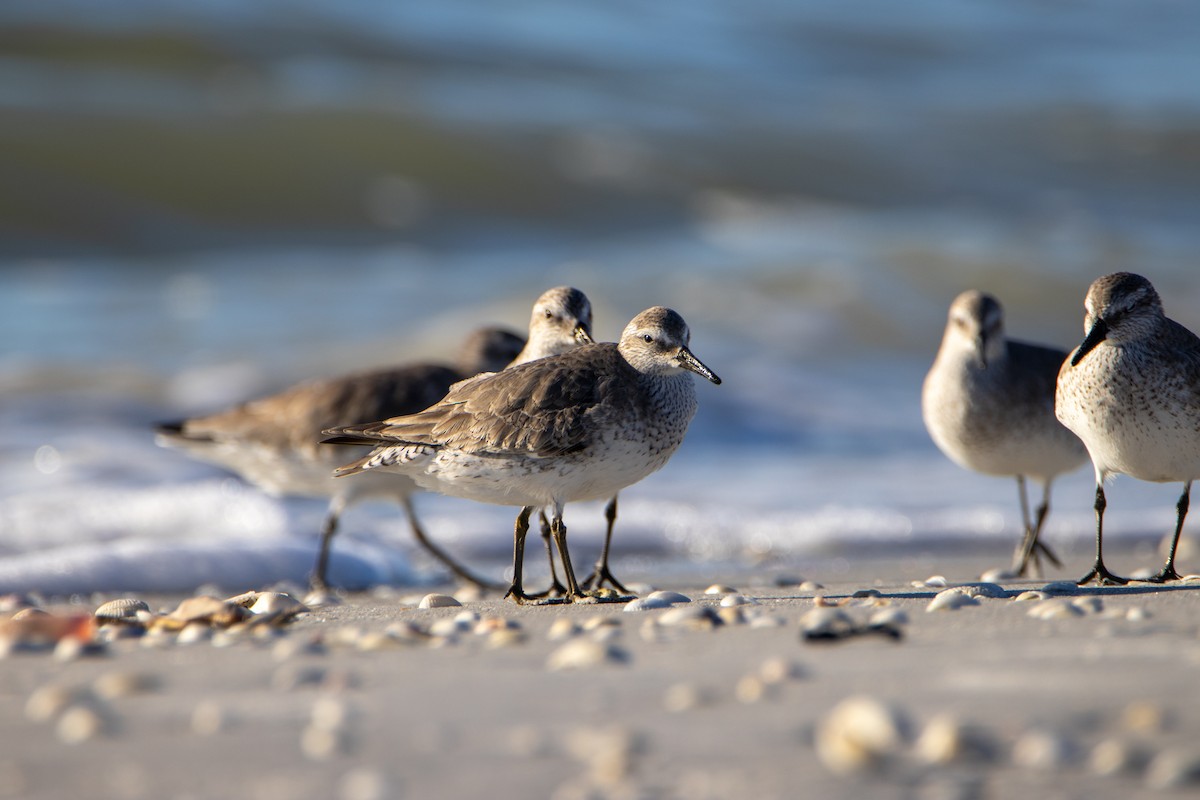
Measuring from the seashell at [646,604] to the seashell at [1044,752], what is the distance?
2063 mm

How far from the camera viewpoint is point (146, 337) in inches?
540

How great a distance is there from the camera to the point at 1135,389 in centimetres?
550

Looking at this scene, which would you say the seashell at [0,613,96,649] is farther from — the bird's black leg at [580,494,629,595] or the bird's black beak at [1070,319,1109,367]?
the bird's black beak at [1070,319,1109,367]

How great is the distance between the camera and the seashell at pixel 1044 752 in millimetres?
3137

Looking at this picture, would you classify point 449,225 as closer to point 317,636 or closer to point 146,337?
point 146,337

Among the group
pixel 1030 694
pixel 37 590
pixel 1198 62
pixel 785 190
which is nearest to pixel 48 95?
pixel 785 190

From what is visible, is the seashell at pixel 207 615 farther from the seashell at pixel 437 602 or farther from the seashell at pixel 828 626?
the seashell at pixel 828 626

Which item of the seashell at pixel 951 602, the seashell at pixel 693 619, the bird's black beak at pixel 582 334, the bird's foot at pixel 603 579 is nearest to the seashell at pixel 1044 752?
the seashell at pixel 693 619

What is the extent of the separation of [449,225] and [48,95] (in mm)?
6104

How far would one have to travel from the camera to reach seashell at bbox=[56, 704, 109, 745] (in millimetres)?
3490

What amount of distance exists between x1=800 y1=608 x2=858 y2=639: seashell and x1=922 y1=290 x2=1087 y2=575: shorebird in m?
2.81

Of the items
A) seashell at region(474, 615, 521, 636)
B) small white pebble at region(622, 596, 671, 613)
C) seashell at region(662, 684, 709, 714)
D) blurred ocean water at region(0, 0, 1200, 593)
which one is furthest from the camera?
blurred ocean water at region(0, 0, 1200, 593)

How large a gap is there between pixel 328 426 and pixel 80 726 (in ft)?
13.3

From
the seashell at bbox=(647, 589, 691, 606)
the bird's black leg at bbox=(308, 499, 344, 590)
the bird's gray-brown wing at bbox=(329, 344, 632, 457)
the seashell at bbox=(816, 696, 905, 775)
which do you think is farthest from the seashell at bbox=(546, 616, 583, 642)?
the bird's black leg at bbox=(308, 499, 344, 590)
